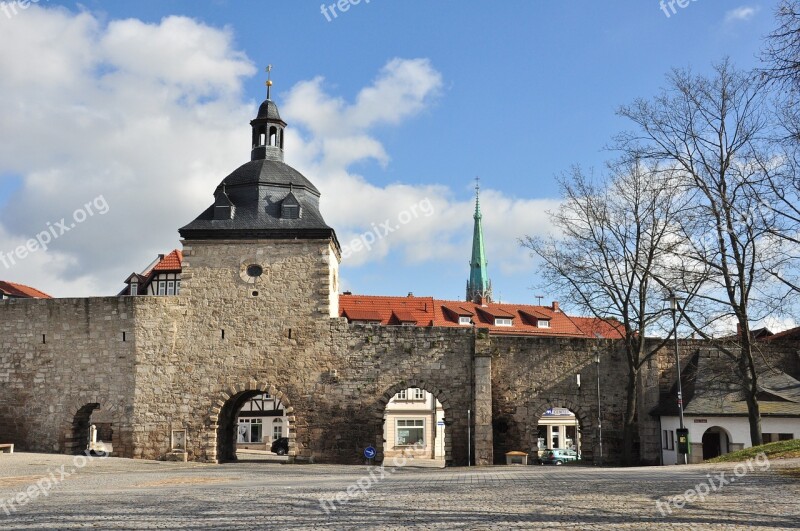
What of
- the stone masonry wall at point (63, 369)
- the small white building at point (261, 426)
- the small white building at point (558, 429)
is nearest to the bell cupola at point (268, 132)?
the stone masonry wall at point (63, 369)

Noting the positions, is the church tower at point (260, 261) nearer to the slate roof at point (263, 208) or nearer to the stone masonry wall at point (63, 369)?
the slate roof at point (263, 208)

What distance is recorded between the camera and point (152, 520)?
33.1 feet

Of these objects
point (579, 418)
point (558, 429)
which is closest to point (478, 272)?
point (558, 429)

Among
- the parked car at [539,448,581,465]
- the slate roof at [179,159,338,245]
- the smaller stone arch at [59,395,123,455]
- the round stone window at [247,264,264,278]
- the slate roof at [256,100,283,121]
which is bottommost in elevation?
the parked car at [539,448,581,465]

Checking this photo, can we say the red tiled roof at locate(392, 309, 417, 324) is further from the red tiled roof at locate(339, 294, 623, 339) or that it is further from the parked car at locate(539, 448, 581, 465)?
the parked car at locate(539, 448, 581, 465)

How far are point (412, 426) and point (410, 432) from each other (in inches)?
15.1

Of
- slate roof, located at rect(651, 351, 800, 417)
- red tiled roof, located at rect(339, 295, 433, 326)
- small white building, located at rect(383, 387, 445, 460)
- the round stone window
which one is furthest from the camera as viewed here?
red tiled roof, located at rect(339, 295, 433, 326)

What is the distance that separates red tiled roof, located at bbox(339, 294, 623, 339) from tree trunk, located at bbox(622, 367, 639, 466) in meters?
20.9

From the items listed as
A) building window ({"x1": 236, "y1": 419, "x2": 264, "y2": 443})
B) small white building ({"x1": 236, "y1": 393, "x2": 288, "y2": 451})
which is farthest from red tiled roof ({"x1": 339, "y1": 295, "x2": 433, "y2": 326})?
building window ({"x1": 236, "y1": 419, "x2": 264, "y2": 443})

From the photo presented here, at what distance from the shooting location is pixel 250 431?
154 ft

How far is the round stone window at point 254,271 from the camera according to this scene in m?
26.6

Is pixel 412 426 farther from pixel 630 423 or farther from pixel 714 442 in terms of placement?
pixel 714 442

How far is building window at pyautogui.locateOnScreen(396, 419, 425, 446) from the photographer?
4662cm

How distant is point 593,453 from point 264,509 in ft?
60.9
